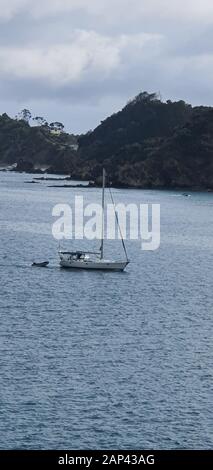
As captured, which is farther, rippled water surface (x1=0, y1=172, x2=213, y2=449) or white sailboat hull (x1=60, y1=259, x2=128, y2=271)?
white sailboat hull (x1=60, y1=259, x2=128, y2=271)

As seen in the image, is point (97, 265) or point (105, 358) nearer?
point (105, 358)

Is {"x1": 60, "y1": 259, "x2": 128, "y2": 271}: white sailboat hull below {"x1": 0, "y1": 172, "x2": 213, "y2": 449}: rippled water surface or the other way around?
the other way around

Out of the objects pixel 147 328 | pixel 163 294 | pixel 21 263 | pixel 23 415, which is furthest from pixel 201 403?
pixel 21 263

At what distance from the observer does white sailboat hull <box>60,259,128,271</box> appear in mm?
100688

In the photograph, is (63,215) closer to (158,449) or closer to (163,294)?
(163,294)

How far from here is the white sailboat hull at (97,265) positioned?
330 feet

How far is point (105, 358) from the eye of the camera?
60.2 metres

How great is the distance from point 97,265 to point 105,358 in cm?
4113

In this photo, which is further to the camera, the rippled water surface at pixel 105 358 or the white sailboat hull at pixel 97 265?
the white sailboat hull at pixel 97 265

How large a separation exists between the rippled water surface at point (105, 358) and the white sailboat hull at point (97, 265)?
1.50 m

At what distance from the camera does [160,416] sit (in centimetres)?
4981

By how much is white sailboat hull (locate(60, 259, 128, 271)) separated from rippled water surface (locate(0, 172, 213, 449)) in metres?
1.50

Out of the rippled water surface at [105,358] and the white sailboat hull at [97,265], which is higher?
the white sailboat hull at [97,265]

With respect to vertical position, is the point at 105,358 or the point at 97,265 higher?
the point at 97,265
